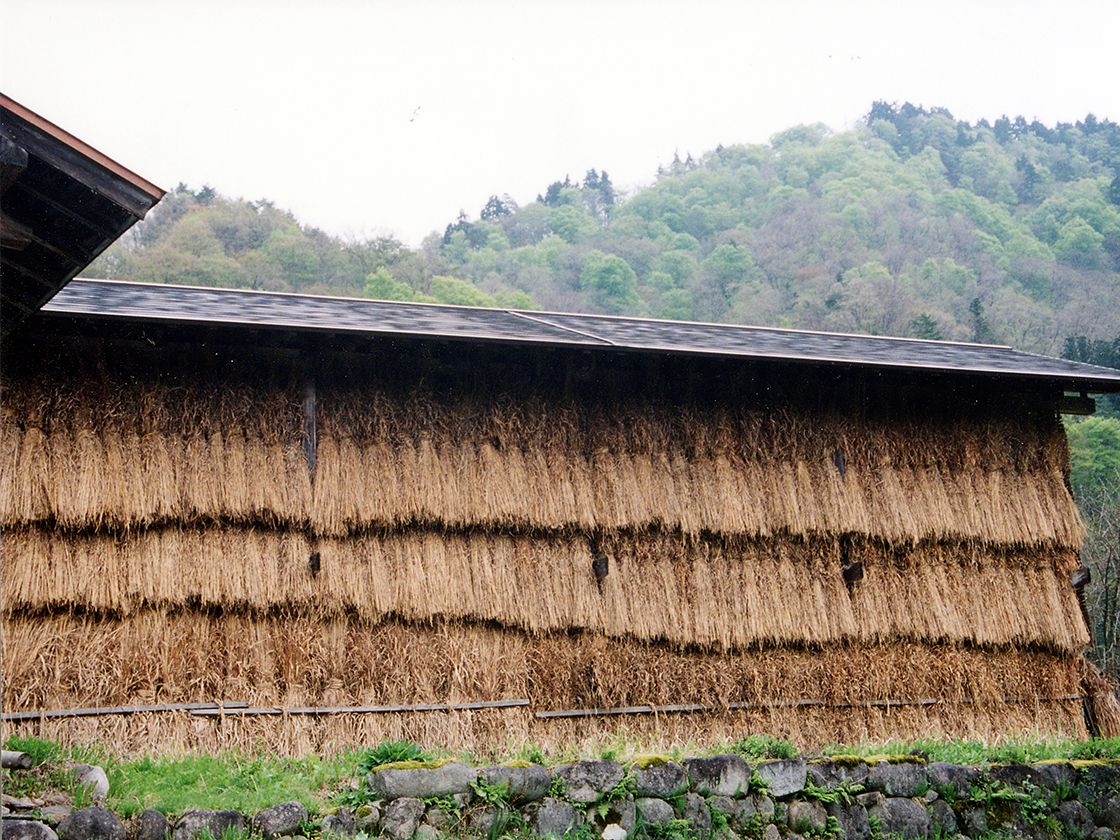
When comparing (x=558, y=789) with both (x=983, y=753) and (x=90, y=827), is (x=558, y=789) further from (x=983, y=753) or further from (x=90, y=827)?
(x=983, y=753)

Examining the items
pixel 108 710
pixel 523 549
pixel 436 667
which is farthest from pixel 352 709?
pixel 523 549

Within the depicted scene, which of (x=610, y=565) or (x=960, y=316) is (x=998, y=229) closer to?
(x=960, y=316)

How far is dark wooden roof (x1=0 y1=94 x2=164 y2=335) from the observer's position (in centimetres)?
632

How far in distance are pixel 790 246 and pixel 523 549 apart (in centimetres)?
4063

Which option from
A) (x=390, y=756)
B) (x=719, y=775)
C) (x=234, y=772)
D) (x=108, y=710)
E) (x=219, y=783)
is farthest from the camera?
(x=108, y=710)

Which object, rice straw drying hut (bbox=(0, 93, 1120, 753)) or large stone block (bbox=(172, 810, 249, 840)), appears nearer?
large stone block (bbox=(172, 810, 249, 840))

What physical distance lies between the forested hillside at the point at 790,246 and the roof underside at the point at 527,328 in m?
22.1

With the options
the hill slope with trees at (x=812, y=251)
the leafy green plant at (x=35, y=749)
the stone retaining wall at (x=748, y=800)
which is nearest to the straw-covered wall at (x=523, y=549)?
the leafy green plant at (x=35, y=749)

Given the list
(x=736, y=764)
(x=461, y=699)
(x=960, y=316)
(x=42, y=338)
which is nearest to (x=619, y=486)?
(x=461, y=699)

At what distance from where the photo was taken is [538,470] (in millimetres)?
10492

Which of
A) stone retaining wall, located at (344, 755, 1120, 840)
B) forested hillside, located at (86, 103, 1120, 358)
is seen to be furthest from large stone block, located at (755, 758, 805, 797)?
forested hillside, located at (86, 103, 1120, 358)

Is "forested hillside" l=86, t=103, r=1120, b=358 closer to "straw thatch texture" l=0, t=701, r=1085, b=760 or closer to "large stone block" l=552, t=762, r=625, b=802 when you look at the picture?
"straw thatch texture" l=0, t=701, r=1085, b=760

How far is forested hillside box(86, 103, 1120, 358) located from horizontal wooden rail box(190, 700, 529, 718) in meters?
25.2

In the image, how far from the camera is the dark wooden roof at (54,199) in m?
6.32
